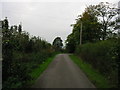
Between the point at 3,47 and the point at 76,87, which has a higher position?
the point at 3,47

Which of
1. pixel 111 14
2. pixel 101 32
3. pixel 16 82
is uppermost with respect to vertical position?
pixel 111 14

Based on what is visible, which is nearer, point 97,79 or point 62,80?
point 62,80

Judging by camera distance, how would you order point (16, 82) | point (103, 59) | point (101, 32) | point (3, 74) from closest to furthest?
point (16, 82), point (3, 74), point (103, 59), point (101, 32)

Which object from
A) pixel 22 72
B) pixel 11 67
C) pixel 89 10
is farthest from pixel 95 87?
pixel 89 10

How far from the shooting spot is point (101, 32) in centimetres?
3800

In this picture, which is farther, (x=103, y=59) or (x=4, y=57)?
(x=103, y=59)

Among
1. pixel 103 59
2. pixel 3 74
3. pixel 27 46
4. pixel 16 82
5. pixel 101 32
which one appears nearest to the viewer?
pixel 16 82

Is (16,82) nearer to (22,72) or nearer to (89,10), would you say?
(22,72)

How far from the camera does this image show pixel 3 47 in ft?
26.4

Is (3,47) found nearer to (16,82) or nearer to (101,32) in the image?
(16,82)

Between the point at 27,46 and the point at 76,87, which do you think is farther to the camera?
the point at 27,46

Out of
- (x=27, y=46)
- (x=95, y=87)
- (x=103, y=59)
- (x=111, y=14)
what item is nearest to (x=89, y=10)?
(x=111, y=14)

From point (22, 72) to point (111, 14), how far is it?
35.0 metres

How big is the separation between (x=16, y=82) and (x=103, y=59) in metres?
6.63
